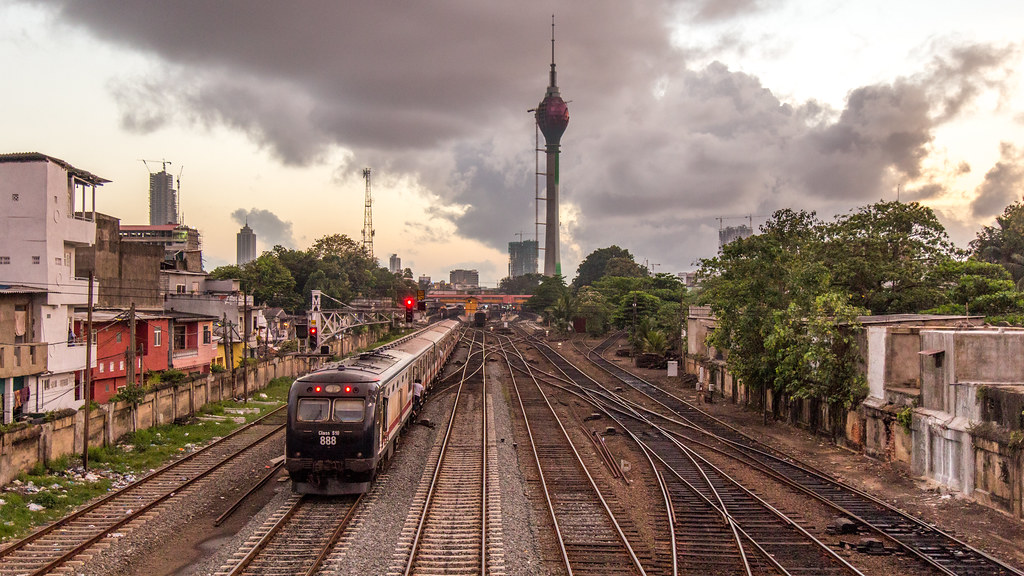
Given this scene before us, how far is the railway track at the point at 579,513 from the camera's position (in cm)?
1176

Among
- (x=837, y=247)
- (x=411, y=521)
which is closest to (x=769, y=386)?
(x=837, y=247)

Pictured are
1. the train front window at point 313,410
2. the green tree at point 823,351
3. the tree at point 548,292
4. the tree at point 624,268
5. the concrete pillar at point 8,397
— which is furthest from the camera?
the tree at point 624,268

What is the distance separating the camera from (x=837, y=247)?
1094 inches

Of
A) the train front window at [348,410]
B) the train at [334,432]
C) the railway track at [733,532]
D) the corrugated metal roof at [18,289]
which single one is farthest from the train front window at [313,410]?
the corrugated metal roof at [18,289]

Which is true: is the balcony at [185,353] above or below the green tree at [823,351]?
below

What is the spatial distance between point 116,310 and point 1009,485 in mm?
36420

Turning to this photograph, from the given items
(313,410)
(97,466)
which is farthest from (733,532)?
(97,466)

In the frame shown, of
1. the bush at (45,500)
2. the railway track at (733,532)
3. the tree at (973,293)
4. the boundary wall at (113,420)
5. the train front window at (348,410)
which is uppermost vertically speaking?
the tree at (973,293)

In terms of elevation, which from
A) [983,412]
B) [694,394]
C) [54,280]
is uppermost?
[54,280]

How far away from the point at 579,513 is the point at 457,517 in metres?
2.68

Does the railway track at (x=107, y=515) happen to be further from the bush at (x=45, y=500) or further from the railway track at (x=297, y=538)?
the railway track at (x=297, y=538)

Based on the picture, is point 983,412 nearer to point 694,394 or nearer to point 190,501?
point 190,501

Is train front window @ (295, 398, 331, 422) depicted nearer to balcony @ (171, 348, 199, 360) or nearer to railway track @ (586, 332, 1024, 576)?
railway track @ (586, 332, 1024, 576)

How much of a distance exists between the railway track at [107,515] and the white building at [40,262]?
9729 mm
